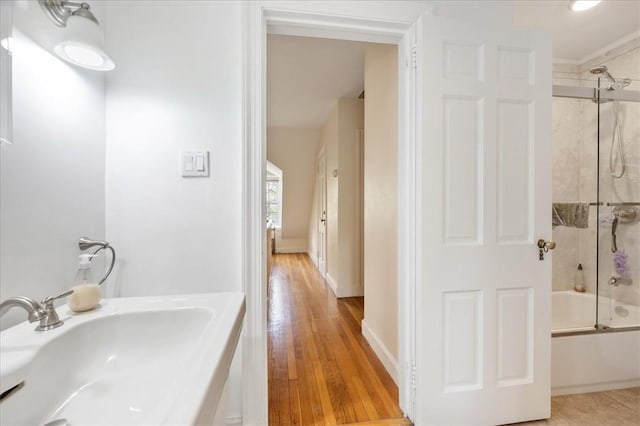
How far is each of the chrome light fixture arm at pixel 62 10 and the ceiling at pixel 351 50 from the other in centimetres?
164

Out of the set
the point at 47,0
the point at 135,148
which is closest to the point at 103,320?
the point at 135,148

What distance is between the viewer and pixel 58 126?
3.09 ft

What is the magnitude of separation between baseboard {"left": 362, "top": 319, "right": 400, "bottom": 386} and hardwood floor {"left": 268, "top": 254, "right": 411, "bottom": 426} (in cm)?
4

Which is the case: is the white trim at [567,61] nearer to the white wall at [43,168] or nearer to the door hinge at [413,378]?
the door hinge at [413,378]

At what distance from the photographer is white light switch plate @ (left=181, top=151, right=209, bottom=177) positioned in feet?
4.25

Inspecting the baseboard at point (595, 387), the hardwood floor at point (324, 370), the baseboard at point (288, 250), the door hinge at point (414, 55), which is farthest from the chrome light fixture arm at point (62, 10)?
the baseboard at point (288, 250)

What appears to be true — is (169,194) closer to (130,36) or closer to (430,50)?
(130,36)

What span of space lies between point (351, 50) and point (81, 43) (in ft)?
7.07

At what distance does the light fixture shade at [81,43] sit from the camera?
84 cm

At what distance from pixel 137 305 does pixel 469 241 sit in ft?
4.69

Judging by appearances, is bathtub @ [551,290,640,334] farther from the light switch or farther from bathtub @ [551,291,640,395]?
the light switch

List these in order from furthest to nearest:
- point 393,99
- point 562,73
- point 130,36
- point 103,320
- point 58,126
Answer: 1. point 562,73
2. point 393,99
3. point 130,36
4. point 58,126
5. point 103,320

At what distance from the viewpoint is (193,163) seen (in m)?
1.30

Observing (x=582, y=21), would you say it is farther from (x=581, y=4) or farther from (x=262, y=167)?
(x=262, y=167)
